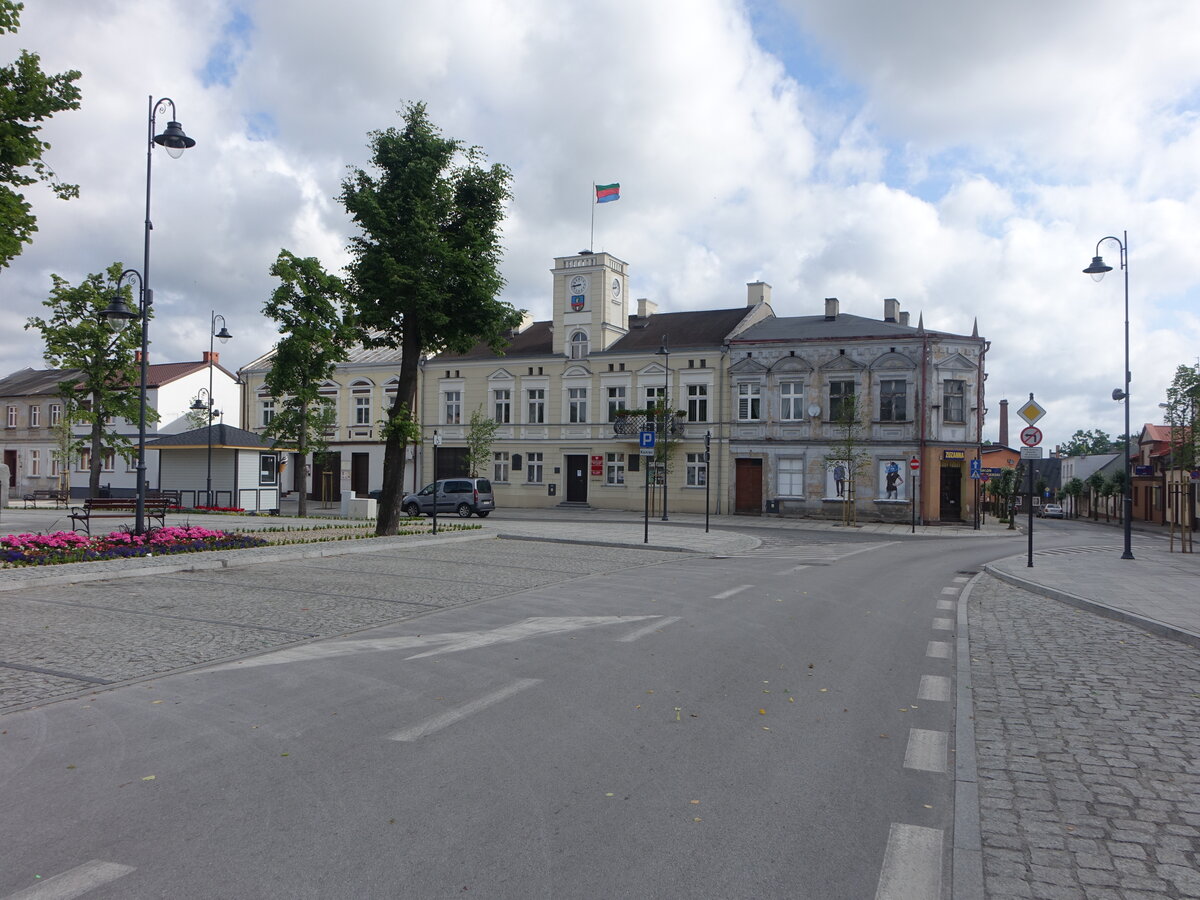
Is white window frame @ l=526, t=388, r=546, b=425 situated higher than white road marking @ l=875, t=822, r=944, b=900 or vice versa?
white window frame @ l=526, t=388, r=546, b=425

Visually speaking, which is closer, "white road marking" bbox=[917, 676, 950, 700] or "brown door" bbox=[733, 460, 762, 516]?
"white road marking" bbox=[917, 676, 950, 700]

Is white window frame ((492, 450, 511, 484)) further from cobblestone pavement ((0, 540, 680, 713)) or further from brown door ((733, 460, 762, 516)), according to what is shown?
cobblestone pavement ((0, 540, 680, 713))

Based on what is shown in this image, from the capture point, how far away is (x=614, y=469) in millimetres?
46219

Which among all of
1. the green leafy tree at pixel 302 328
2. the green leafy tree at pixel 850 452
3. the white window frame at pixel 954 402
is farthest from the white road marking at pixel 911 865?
the white window frame at pixel 954 402

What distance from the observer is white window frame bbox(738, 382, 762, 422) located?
4325 centimetres

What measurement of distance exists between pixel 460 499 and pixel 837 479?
16.9 m

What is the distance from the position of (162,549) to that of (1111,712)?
16173 millimetres

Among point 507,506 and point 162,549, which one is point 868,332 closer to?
point 507,506

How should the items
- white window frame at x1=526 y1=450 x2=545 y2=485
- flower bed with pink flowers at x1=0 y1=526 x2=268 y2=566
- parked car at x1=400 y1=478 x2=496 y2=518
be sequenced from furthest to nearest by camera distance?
1. white window frame at x1=526 y1=450 x2=545 y2=485
2. parked car at x1=400 y1=478 x2=496 y2=518
3. flower bed with pink flowers at x1=0 y1=526 x2=268 y2=566

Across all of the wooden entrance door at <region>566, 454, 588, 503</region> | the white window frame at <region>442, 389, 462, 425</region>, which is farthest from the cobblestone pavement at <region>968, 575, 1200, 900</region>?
the white window frame at <region>442, 389, 462, 425</region>

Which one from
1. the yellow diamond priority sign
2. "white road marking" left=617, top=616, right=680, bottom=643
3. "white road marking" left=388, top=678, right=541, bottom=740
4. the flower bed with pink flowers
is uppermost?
the yellow diamond priority sign

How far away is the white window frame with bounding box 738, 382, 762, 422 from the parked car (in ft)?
42.8

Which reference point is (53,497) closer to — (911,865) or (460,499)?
(460,499)

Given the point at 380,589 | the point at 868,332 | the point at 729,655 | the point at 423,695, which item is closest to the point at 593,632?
the point at 729,655
